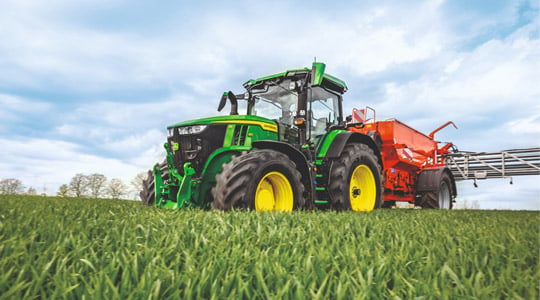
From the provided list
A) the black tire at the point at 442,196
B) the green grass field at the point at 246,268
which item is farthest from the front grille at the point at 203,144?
the black tire at the point at 442,196

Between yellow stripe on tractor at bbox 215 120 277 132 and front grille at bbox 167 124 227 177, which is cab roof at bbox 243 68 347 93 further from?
front grille at bbox 167 124 227 177

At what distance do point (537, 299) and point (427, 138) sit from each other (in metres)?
9.89

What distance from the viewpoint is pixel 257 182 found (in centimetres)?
429

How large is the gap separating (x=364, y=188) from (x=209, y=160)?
311 cm

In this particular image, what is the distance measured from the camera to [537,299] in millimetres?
1353

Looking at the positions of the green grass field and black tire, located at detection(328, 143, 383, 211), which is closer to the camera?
the green grass field

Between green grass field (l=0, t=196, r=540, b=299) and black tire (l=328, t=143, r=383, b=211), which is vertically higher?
black tire (l=328, t=143, r=383, b=211)

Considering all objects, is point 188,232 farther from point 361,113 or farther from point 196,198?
point 361,113

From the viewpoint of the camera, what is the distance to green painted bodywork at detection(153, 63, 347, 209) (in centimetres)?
463

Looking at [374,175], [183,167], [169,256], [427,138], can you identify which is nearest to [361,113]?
[374,175]

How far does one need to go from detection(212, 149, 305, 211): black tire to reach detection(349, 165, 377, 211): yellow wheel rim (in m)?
1.73

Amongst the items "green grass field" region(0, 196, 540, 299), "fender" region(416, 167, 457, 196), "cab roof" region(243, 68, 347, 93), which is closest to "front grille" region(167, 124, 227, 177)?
"cab roof" region(243, 68, 347, 93)

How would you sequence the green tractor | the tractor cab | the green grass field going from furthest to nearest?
the tractor cab → the green tractor → the green grass field

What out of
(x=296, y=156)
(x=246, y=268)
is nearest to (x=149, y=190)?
(x=296, y=156)
